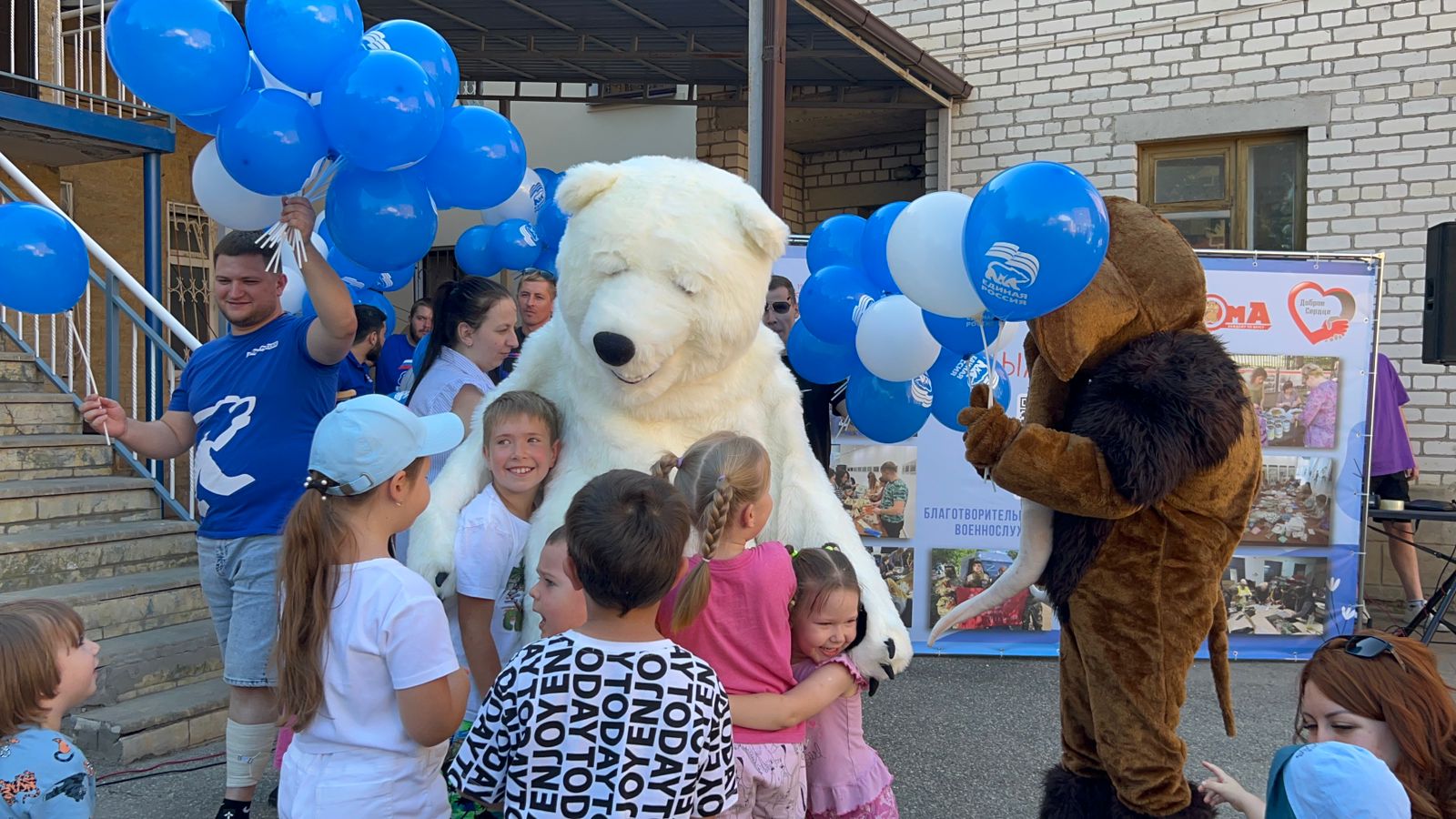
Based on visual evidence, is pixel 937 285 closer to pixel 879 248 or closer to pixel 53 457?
pixel 879 248

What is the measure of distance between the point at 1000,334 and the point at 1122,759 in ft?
4.79

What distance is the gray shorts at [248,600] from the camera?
3.04 m

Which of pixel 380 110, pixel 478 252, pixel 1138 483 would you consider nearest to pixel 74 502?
pixel 478 252

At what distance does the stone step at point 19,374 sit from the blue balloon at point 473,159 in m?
3.87

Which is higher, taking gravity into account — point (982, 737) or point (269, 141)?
point (269, 141)

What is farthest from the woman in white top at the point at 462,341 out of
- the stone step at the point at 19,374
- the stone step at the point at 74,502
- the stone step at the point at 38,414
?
the stone step at the point at 19,374

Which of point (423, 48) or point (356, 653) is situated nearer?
point (356, 653)

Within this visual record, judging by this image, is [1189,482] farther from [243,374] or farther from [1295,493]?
[1295,493]

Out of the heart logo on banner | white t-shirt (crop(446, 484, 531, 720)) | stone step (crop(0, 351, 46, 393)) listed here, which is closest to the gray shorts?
white t-shirt (crop(446, 484, 531, 720))

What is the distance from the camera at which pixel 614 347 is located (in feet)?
7.96

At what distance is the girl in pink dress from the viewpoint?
2.30 m

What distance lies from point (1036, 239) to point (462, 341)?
2132 mm

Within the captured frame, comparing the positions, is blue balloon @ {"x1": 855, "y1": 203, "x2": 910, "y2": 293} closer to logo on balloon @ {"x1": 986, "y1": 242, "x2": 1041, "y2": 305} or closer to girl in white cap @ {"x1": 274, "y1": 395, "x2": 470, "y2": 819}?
logo on balloon @ {"x1": 986, "y1": 242, "x2": 1041, "y2": 305}

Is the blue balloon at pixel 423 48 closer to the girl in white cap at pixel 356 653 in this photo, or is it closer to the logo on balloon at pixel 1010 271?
the girl in white cap at pixel 356 653
